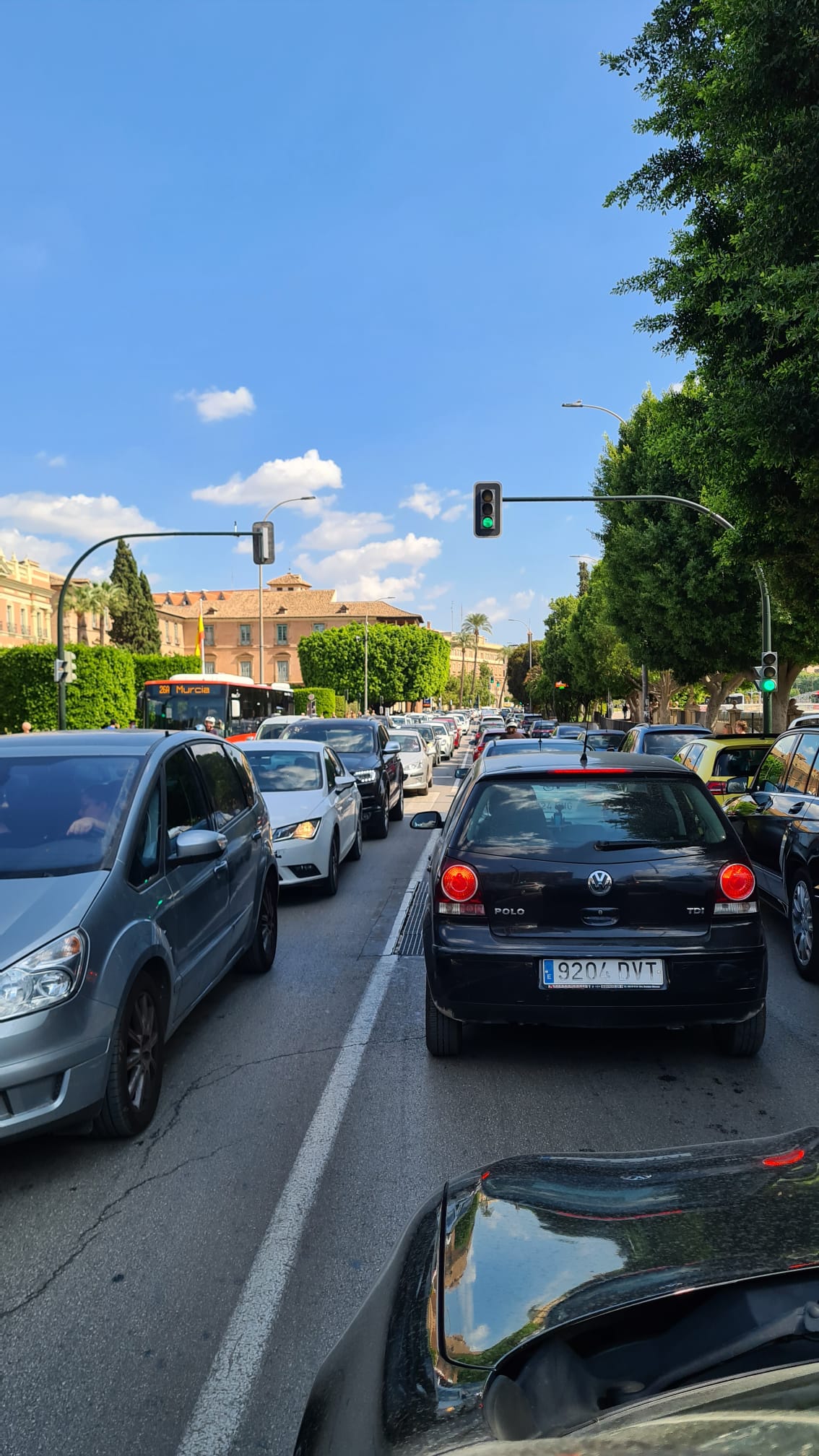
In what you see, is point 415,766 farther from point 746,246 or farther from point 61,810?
point 61,810

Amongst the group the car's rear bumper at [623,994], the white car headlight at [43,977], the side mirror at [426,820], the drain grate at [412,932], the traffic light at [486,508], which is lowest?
the drain grate at [412,932]

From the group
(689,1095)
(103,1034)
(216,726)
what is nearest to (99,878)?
(103,1034)

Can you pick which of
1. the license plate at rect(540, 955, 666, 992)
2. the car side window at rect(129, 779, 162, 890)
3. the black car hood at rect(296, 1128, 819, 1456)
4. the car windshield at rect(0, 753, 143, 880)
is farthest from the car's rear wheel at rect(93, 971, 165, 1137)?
the black car hood at rect(296, 1128, 819, 1456)

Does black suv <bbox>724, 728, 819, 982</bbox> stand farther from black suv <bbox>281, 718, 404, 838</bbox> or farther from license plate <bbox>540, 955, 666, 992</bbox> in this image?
black suv <bbox>281, 718, 404, 838</bbox>

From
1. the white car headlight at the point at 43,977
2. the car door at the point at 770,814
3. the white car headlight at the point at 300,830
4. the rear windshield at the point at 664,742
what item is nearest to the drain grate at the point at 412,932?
the white car headlight at the point at 300,830

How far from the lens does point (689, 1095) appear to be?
4723 millimetres

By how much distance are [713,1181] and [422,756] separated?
23.0 m

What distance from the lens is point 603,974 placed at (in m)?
4.73

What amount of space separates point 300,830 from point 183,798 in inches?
171

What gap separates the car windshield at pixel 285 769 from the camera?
10828 mm

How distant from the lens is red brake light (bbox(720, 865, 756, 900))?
4836 millimetres

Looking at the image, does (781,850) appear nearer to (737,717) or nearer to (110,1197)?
(110,1197)

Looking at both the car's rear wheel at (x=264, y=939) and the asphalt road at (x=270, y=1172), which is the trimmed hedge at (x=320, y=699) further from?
the asphalt road at (x=270, y=1172)

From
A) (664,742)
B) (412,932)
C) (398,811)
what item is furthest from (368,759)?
(412,932)
